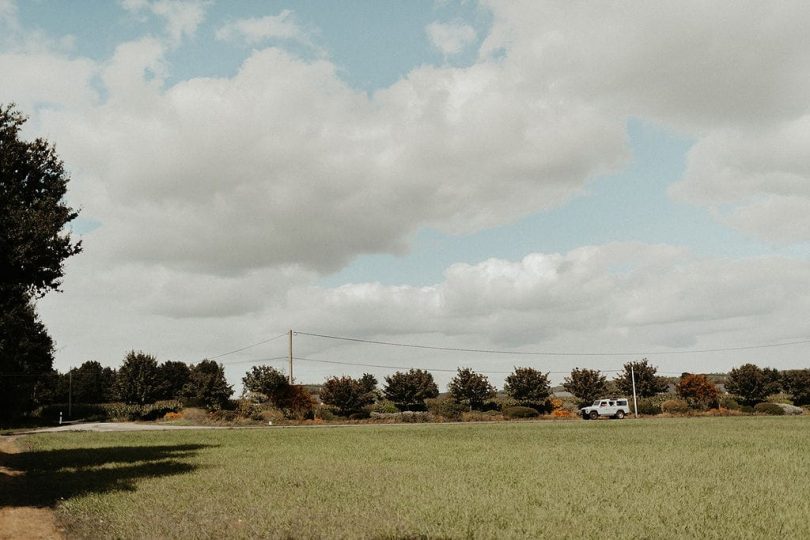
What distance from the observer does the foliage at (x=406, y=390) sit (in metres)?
74.9

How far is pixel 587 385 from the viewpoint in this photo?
7181 cm

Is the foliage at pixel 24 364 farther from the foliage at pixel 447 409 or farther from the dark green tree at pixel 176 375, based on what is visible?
the foliage at pixel 447 409

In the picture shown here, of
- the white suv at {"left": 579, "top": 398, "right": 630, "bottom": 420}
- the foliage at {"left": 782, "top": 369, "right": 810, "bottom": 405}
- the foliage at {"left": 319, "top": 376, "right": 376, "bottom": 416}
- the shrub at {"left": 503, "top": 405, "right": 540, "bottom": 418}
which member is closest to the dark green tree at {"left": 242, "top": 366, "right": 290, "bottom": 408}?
the foliage at {"left": 319, "top": 376, "right": 376, "bottom": 416}

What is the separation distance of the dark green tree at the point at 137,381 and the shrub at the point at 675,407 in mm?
64119

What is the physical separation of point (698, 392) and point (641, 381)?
8752 mm

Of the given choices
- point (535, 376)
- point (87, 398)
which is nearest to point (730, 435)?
point (535, 376)

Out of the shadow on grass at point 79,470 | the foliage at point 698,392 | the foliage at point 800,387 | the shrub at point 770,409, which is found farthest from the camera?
the foliage at point 800,387

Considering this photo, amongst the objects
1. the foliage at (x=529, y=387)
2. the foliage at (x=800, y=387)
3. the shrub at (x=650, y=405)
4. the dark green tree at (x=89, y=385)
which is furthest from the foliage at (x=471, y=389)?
the dark green tree at (x=89, y=385)

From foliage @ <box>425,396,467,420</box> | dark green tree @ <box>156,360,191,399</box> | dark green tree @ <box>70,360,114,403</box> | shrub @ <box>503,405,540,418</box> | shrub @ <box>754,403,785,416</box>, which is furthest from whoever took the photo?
dark green tree @ <box>156,360,191,399</box>

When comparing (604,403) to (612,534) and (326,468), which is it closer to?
(326,468)

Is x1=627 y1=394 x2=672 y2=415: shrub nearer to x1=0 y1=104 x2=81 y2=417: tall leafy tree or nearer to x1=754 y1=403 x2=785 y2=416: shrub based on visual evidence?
x1=754 y1=403 x2=785 y2=416: shrub

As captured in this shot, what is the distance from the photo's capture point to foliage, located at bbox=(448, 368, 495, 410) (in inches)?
2803

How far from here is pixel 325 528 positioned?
10.1 metres

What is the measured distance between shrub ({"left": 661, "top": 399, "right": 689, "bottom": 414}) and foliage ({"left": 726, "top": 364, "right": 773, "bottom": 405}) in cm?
971
